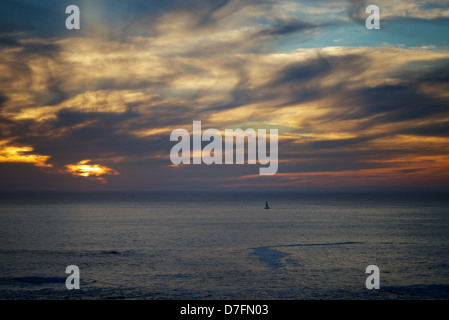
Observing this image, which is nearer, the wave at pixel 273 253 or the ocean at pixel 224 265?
the ocean at pixel 224 265

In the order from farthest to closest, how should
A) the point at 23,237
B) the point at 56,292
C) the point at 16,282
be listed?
the point at 23,237
the point at 16,282
the point at 56,292

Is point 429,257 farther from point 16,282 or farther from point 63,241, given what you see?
point 63,241

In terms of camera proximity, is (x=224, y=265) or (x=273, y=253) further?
(x=273, y=253)

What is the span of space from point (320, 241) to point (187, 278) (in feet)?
128

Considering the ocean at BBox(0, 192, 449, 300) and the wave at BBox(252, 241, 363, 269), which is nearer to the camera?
the ocean at BBox(0, 192, 449, 300)

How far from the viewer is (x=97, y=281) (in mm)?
42812

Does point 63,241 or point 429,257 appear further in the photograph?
point 63,241
